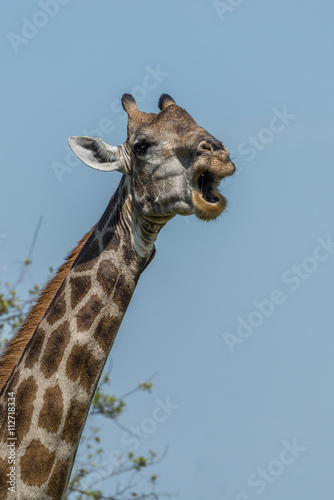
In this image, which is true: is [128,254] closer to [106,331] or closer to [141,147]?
[106,331]

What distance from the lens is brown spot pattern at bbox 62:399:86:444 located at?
8.28m

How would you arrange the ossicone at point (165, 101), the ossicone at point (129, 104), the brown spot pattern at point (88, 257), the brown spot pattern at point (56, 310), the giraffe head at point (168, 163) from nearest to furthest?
the brown spot pattern at point (56, 310), the giraffe head at point (168, 163), the brown spot pattern at point (88, 257), the ossicone at point (129, 104), the ossicone at point (165, 101)

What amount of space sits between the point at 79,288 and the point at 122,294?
14.5 inches

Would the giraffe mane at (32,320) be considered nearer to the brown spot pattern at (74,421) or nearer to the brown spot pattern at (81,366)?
the brown spot pattern at (81,366)

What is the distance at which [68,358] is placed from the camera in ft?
27.6

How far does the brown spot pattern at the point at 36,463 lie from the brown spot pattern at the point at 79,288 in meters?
1.22

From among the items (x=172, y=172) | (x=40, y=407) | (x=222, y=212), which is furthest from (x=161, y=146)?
(x=40, y=407)

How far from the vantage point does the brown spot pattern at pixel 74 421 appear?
27.2ft

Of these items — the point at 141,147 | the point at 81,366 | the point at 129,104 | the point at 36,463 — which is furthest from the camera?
the point at 129,104

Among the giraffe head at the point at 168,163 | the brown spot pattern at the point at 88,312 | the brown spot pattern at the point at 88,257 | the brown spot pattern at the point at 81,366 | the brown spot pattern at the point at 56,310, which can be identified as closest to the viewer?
the brown spot pattern at the point at 81,366

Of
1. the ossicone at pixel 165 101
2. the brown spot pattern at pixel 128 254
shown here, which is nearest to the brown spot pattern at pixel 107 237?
the brown spot pattern at pixel 128 254

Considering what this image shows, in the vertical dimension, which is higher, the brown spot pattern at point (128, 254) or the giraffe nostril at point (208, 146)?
the giraffe nostril at point (208, 146)

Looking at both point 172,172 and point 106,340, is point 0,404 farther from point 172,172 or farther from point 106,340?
point 172,172

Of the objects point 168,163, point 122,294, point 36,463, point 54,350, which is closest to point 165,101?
point 168,163
